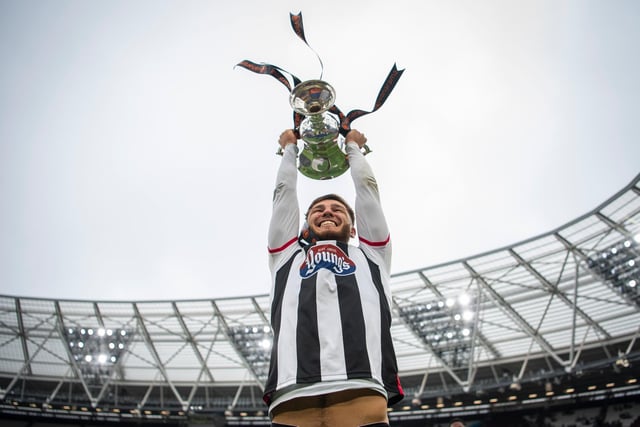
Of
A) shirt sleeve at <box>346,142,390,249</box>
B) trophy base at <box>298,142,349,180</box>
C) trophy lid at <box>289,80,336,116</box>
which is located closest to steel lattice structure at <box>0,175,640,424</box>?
trophy base at <box>298,142,349,180</box>

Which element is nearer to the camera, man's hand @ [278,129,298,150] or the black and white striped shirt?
the black and white striped shirt

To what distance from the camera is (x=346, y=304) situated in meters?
2.29

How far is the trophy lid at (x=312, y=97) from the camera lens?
10.8 feet

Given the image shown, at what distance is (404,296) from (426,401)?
789cm

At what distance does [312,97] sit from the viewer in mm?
3320

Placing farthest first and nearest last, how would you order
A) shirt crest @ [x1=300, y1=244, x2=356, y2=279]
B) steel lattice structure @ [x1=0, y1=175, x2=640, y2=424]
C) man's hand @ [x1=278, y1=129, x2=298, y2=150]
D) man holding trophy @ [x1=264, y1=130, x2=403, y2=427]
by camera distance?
1. steel lattice structure @ [x1=0, y1=175, x2=640, y2=424]
2. man's hand @ [x1=278, y1=129, x2=298, y2=150]
3. shirt crest @ [x1=300, y1=244, x2=356, y2=279]
4. man holding trophy @ [x1=264, y1=130, x2=403, y2=427]

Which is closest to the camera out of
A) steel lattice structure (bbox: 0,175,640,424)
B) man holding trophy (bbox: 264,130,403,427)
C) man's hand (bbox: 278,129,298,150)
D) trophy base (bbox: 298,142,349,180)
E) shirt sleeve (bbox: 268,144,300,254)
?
man holding trophy (bbox: 264,130,403,427)

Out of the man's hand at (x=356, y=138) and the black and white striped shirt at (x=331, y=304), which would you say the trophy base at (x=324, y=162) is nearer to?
the man's hand at (x=356, y=138)

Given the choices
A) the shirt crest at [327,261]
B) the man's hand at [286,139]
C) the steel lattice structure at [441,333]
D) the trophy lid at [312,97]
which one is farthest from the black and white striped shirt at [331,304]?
the steel lattice structure at [441,333]

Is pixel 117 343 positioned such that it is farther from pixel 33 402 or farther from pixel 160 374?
pixel 33 402

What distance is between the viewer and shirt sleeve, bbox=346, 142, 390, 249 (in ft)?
8.86

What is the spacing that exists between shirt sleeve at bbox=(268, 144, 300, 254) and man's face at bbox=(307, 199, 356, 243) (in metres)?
0.11

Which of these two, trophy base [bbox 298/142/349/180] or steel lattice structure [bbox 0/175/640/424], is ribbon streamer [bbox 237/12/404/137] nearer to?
trophy base [bbox 298/142/349/180]

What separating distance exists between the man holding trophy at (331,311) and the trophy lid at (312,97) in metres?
0.48
